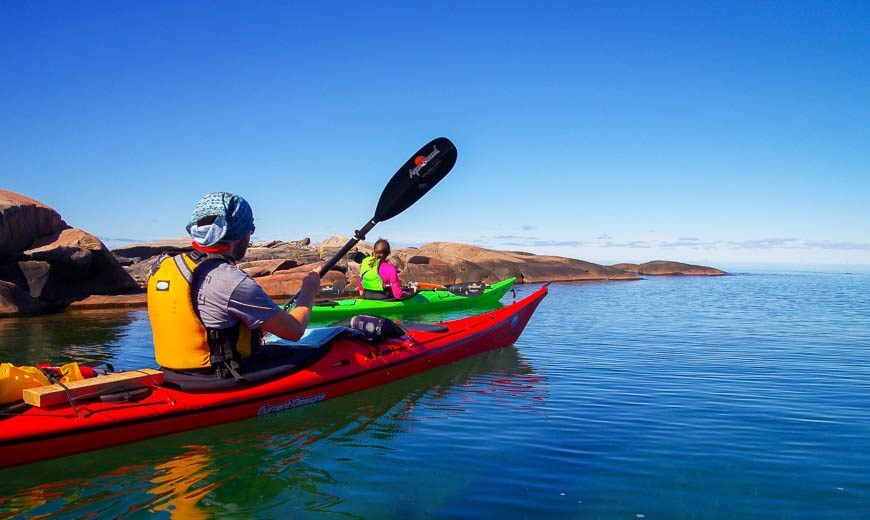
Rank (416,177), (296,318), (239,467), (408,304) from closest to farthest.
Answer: (239,467) < (296,318) < (416,177) < (408,304)

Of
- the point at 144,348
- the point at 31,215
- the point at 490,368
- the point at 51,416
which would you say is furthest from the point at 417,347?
the point at 31,215

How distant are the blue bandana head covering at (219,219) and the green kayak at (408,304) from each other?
6.23 metres

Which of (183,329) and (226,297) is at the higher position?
(226,297)

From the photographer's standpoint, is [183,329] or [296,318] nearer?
[183,329]

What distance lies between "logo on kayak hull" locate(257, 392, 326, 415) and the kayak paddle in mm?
2946

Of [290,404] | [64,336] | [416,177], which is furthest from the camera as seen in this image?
[64,336]

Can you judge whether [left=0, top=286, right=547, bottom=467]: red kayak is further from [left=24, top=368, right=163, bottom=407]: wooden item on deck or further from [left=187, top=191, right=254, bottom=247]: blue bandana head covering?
[left=187, top=191, right=254, bottom=247]: blue bandana head covering

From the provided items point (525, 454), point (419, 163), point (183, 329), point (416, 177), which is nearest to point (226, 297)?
point (183, 329)

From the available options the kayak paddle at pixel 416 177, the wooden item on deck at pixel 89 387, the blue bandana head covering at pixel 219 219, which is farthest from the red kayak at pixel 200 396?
the kayak paddle at pixel 416 177

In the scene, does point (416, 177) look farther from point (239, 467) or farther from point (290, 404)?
point (239, 467)

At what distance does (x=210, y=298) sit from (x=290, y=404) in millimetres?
1464

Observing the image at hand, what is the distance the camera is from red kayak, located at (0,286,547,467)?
401 cm

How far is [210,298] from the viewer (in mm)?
4328

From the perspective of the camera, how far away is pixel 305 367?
5539mm
